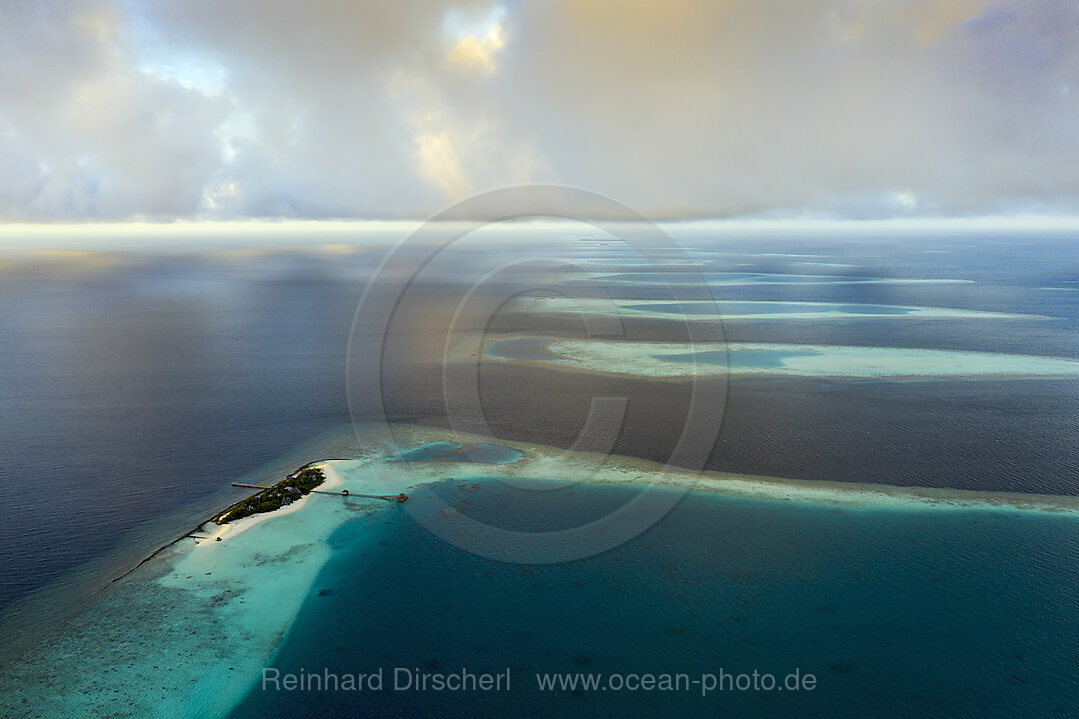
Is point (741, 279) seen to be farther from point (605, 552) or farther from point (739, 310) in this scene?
point (605, 552)

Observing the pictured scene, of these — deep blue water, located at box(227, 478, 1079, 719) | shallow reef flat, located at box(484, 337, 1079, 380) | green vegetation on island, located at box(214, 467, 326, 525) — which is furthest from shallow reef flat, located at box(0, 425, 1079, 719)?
shallow reef flat, located at box(484, 337, 1079, 380)

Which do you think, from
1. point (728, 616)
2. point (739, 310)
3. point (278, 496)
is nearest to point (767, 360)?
point (739, 310)

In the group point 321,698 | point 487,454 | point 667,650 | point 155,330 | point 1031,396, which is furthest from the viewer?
point 155,330

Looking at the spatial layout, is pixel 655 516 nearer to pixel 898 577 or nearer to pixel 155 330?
pixel 898 577

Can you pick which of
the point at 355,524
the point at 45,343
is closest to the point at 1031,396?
the point at 355,524

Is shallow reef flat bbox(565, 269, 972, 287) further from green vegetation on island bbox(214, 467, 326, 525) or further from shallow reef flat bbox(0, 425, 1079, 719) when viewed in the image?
green vegetation on island bbox(214, 467, 326, 525)
